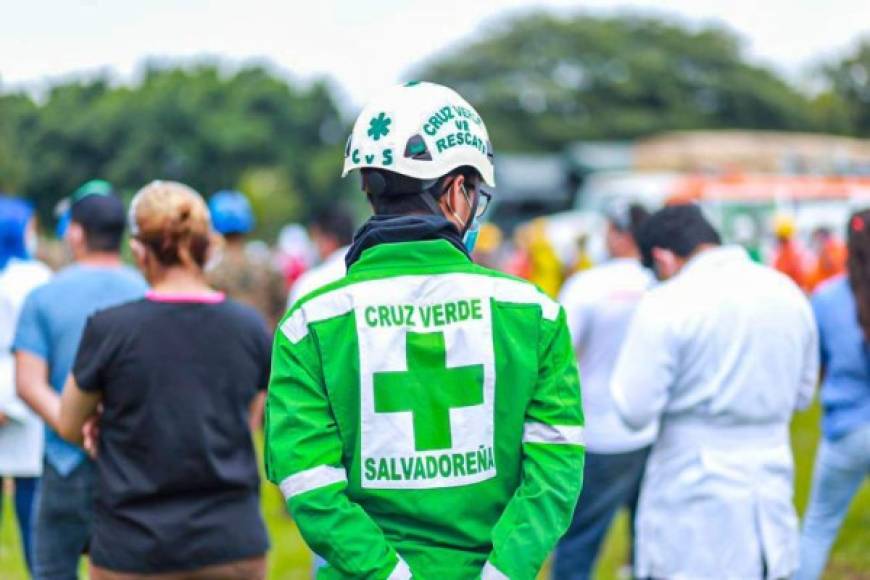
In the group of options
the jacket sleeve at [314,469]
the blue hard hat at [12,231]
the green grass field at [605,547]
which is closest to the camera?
the jacket sleeve at [314,469]

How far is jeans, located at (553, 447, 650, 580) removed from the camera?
19.0ft

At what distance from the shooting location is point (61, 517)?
14.6 feet

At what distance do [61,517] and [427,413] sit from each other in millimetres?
2448

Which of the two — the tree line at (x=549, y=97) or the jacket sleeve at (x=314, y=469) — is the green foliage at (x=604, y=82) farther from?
the jacket sleeve at (x=314, y=469)

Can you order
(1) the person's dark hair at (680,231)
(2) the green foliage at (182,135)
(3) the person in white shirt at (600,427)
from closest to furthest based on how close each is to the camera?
(1) the person's dark hair at (680,231), (3) the person in white shirt at (600,427), (2) the green foliage at (182,135)

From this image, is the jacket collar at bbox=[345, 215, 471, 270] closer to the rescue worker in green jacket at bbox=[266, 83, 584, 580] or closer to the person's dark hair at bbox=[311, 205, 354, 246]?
the rescue worker in green jacket at bbox=[266, 83, 584, 580]

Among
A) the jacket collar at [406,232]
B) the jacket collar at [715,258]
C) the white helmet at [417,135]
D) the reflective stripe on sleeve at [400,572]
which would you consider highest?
the white helmet at [417,135]

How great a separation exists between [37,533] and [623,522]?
4.67 m

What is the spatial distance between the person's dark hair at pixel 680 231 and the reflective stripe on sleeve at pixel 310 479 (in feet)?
7.53

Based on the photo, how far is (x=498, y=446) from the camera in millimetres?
2541

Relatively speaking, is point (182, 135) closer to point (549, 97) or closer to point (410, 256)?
point (549, 97)

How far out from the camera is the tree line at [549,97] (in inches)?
2124

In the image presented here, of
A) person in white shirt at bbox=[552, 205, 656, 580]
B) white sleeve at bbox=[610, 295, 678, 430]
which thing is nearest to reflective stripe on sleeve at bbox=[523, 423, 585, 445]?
white sleeve at bbox=[610, 295, 678, 430]

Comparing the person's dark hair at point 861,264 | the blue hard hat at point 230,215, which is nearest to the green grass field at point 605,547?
the blue hard hat at point 230,215
